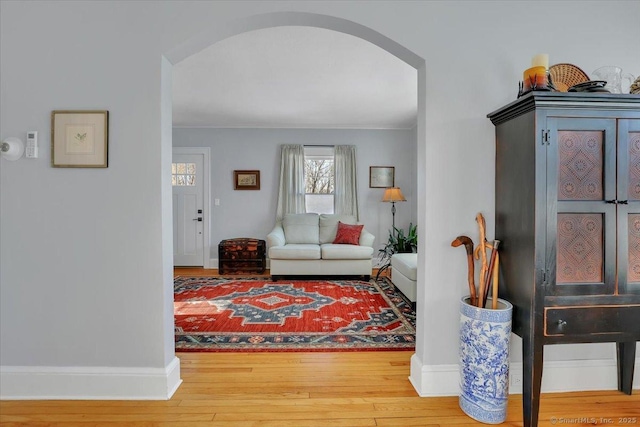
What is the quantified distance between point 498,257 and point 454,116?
864 millimetres

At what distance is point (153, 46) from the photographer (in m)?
2.02

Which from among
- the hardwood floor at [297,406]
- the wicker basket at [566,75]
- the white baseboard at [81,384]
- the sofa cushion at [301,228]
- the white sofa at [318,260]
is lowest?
the hardwood floor at [297,406]

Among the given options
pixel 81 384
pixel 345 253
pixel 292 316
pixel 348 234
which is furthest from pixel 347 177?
pixel 81 384

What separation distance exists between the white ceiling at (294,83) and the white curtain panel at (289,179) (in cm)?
49

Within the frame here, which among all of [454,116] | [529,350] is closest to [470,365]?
[529,350]

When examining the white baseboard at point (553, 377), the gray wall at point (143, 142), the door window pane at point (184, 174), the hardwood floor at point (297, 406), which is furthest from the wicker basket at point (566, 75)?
the door window pane at point (184, 174)

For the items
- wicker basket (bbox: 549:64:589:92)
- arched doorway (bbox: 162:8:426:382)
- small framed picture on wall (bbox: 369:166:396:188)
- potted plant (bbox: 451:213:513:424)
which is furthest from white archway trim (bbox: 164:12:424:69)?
small framed picture on wall (bbox: 369:166:396:188)

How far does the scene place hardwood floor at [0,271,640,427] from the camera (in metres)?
1.83

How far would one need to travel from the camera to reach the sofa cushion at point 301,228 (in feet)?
18.7

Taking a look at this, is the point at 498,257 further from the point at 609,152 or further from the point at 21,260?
the point at 21,260

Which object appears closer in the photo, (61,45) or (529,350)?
(529,350)

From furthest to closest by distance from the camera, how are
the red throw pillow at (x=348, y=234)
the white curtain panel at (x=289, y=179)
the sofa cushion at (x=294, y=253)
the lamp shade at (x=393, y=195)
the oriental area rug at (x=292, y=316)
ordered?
the white curtain panel at (x=289, y=179) → the lamp shade at (x=393, y=195) → the red throw pillow at (x=348, y=234) → the sofa cushion at (x=294, y=253) → the oriental area rug at (x=292, y=316)

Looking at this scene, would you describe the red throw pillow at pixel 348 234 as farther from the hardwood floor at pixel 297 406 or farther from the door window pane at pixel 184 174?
the hardwood floor at pixel 297 406

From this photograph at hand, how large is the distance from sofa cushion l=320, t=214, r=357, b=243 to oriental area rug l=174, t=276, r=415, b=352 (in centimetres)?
96
